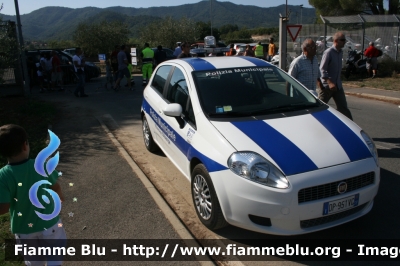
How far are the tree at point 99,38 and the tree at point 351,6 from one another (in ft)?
60.2

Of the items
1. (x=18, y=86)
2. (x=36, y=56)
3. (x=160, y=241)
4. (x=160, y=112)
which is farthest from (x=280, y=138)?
(x=36, y=56)

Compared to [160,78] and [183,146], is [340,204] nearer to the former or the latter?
[183,146]

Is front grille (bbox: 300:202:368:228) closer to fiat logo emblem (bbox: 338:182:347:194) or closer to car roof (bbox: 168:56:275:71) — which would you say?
fiat logo emblem (bbox: 338:182:347:194)

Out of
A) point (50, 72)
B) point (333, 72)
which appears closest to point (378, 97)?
point (333, 72)

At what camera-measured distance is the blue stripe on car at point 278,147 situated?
11.7 ft

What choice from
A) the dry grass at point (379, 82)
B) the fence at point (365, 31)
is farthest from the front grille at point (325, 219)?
the fence at point (365, 31)

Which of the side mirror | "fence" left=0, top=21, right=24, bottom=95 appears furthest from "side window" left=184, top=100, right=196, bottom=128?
"fence" left=0, top=21, right=24, bottom=95

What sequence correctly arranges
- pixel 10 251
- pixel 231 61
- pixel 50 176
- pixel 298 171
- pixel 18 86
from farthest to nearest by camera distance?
pixel 18 86
pixel 231 61
pixel 10 251
pixel 298 171
pixel 50 176

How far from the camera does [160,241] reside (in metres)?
3.99

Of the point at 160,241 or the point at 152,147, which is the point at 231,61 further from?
the point at 160,241

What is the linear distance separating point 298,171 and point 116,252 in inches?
76.0

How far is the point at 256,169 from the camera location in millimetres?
3613

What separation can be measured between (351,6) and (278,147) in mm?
33316
